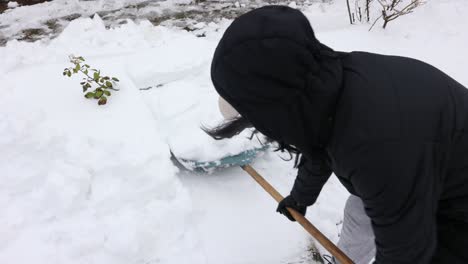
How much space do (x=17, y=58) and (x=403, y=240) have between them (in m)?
3.61

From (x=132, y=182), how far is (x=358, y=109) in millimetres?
1628

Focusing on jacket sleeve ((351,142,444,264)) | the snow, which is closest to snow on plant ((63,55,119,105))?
jacket sleeve ((351,142,444,264))

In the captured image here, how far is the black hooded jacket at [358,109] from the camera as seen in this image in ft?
3.03

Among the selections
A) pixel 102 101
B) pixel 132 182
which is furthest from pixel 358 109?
pixel 102 101

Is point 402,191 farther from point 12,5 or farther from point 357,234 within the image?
point 12,5

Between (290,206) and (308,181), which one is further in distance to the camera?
(290,206)

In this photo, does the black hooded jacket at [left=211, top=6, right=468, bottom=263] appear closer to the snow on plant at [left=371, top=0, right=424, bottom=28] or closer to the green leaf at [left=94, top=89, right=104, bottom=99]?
the green leaf at [left=94, top=89, right=104, bottom=99]

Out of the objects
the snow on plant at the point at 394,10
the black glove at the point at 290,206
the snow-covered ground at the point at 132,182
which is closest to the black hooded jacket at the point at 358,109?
the black glove at the point at 290,206

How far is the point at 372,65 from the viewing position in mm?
1072

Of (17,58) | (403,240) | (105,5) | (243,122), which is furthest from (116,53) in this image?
(403,240)

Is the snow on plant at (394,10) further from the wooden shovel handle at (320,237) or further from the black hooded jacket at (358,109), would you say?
the black hooded jacket at (358,109)

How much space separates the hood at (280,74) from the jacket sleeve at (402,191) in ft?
0.54

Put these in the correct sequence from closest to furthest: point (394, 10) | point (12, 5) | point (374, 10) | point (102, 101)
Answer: point (102, 101) < point (394, 10) < point (374, 10) < point (12, 5)

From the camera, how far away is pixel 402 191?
982 mm
